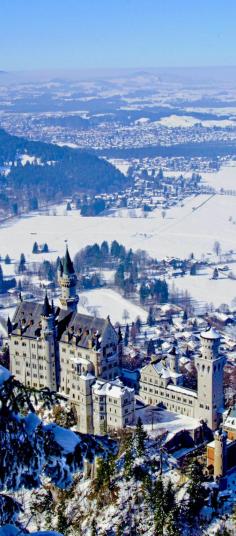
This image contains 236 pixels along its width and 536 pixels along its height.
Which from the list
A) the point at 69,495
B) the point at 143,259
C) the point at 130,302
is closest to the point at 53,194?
the point at 143,259

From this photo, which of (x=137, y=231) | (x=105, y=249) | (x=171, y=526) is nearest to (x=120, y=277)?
(x=105, y=249)

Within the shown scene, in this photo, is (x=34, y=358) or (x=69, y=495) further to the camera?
(x=34, y=358)

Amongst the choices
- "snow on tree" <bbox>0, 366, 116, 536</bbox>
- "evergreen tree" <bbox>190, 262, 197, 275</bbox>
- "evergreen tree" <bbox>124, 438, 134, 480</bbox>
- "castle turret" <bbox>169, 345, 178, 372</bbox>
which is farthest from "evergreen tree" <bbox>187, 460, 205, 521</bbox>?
"evergreen tree" <bbox>190, 262, 197, 275</bbox>

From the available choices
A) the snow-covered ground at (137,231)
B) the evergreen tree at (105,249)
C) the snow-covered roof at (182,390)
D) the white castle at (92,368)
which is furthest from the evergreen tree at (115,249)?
the snow-covered roof at (182,390)

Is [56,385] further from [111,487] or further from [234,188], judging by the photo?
[234,188]

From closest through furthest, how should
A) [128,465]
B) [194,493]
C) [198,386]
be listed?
[194,493], [128,465], [198,386]

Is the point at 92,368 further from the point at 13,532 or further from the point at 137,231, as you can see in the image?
the point at 137,231

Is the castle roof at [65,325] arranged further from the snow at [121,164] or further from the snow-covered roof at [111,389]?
the snow at [121,164]

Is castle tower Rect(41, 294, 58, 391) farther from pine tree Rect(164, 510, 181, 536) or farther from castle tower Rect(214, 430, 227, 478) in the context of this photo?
pine tree Rect(164, 510, 181, 536)
